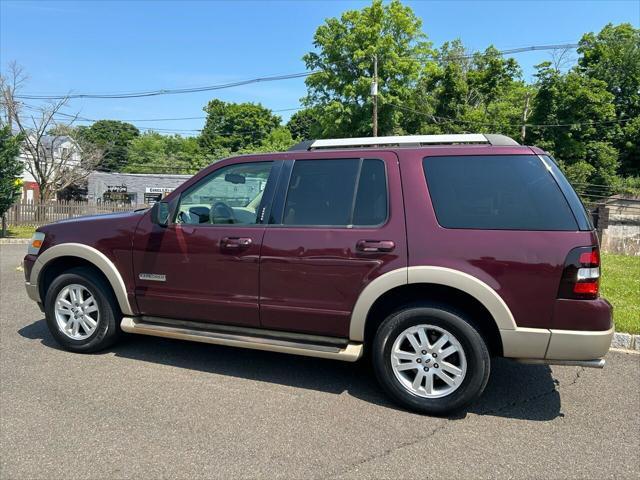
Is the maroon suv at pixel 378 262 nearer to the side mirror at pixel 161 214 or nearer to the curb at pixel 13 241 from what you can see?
the side mirror at pixel 161 214

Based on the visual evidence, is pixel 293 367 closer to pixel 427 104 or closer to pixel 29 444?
pixel 29 444

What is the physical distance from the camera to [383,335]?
353 centimetres

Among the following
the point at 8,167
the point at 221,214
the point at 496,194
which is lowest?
the point at 221,214

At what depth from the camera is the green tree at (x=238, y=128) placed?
2864 inches

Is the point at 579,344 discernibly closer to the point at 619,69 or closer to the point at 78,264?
the point at 78,264

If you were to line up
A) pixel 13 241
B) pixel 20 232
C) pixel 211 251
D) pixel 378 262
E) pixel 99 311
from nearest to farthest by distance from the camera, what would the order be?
1. pixel 378 262
2. pixel 211 251
3. pixel 99 311
4. pixel 13 241
5. pixel 20 232

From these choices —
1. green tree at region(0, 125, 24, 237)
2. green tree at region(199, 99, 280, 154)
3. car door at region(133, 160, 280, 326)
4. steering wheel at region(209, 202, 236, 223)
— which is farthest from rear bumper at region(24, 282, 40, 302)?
green tree at region(199, 99, 280, 154)

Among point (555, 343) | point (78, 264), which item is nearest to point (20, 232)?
point (78, 264)

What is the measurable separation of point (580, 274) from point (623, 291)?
5.15 meters

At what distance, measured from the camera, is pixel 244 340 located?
3.89m

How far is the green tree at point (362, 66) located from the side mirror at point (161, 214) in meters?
30.4

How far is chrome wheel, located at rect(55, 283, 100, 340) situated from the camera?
453 centimetres

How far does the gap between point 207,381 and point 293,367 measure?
80 centimetres

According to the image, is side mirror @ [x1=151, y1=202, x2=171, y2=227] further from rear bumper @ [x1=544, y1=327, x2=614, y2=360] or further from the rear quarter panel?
rear bumper @ [x1=544, y1=327, x2=614, y2=360]
